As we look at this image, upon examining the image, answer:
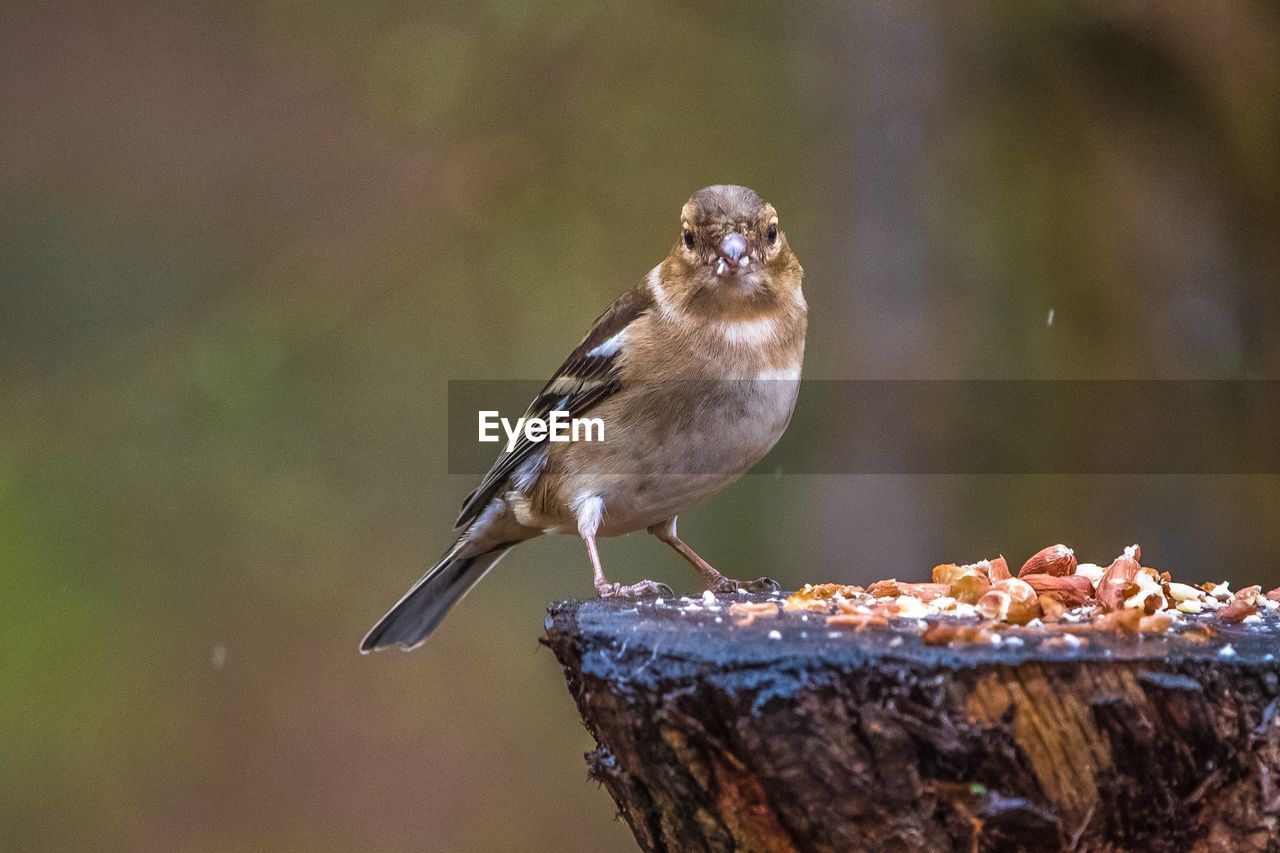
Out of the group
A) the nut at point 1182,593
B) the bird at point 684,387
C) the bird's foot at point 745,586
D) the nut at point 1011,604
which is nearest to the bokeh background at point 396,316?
the bird at point 684,387

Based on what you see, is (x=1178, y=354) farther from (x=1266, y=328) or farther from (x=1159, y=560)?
→ (x=1159, y=560)

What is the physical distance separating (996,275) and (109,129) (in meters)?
4.88

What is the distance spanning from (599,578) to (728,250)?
1093 mm

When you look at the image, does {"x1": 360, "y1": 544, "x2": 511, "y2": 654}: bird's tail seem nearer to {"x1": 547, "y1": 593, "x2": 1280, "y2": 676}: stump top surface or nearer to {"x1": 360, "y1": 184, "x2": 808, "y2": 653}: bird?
{"x1": 360, "y1": 184, "x2": 808, "y2": 653}: bird

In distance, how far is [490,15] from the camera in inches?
271

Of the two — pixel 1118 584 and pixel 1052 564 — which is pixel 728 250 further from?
pixel 1118 584

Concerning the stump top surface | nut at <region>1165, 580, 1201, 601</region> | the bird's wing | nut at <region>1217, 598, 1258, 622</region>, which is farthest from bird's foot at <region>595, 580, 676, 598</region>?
nut at <region>1217, 598, 1258, 622</region>

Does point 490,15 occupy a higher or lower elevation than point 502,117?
higher

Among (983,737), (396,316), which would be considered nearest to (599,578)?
(983,737)

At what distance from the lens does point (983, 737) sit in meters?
2.45

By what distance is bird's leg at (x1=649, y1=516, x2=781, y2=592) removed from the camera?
4.11 meters

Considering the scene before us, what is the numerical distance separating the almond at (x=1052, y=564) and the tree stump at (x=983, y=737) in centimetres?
94

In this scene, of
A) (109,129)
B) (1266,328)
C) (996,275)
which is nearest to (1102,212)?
(996,275)

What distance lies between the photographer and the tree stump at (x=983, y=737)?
246 centimetres
